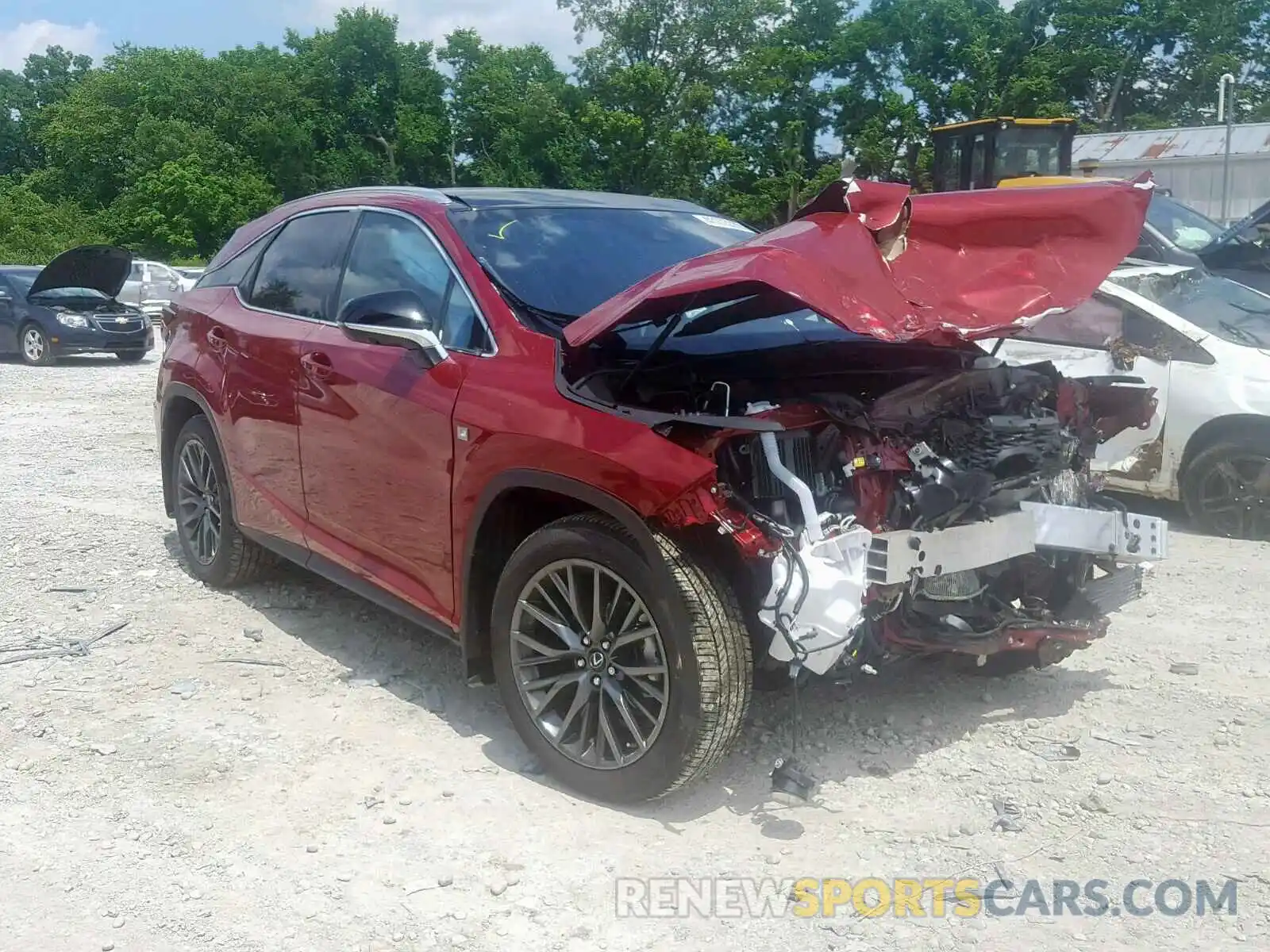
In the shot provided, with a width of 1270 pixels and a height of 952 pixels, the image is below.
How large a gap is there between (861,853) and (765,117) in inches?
2180

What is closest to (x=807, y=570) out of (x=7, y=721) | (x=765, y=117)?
(x=7, y=721)

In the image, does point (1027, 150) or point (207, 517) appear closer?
point (207, 517)

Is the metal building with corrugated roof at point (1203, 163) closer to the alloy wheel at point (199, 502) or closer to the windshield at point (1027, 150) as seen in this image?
the windshield at point (1027, 150)

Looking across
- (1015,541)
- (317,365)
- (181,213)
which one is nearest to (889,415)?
(1015,541)

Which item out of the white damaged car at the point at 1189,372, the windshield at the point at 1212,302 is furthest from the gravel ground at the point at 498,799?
the windshield at the point at 1212,302

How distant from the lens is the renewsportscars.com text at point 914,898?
10.2ft

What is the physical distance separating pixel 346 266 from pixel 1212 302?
544cm

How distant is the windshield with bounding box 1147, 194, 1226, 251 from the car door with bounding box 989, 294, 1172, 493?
5.28m

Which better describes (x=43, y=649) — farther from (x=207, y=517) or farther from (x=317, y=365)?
(x=317, y=365)

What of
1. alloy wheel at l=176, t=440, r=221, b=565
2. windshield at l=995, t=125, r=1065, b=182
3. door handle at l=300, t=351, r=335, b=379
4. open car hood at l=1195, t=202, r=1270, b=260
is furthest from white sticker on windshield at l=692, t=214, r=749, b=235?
windshield at l=995, t=125, r=1065, b=182

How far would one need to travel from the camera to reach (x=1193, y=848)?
3.38 m

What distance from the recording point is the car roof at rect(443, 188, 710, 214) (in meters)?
4.61

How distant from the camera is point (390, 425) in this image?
4.18 meters

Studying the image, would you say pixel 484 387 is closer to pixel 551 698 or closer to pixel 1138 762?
pixel 551 698
